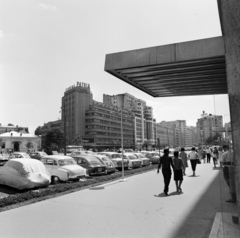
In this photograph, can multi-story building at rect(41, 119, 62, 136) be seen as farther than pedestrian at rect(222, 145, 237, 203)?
Yes

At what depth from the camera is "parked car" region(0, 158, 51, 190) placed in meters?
9.91

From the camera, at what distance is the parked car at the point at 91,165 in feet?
46.8

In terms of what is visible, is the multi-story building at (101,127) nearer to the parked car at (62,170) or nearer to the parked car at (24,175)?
the parked car at (62,170)

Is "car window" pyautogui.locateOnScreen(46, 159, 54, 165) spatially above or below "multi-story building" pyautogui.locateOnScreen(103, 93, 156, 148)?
below

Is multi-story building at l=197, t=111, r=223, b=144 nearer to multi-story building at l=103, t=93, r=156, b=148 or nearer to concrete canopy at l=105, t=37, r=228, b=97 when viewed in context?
concrete canopy at l=105, t=37, r=228, b=97

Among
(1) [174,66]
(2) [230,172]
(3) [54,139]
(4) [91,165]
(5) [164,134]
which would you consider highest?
(5) [164,134]

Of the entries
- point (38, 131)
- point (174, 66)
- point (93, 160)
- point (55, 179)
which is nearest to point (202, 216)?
point (174, 66)

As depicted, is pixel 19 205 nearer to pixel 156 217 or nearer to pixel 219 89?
pixel 156 217

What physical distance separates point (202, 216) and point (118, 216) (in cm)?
214

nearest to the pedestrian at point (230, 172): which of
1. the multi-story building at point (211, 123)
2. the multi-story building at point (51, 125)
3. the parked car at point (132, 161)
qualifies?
the multi-story building at point (211, 123)

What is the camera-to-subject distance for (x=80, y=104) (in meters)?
97.0

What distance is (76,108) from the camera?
95.5 meters

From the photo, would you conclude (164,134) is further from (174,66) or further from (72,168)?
(174,66)

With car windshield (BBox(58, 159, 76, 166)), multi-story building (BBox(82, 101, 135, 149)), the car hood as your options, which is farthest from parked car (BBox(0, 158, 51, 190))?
multi-story building (BBox(82, 101, 135, 149))
